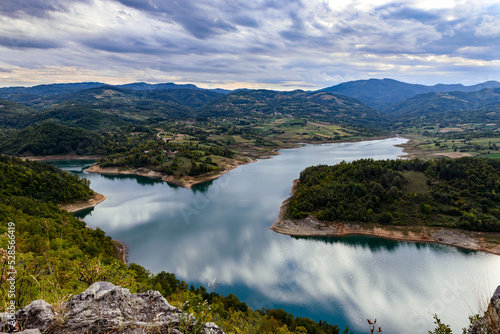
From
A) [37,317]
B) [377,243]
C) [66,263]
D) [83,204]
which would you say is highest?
[37,317]

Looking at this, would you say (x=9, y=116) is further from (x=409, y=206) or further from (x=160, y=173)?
(x=409, y=206)

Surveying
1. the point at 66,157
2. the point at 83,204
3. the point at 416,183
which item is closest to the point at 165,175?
the point at 83,204

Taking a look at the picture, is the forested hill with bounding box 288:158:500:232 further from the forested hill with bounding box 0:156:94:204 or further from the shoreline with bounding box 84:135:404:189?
the forested hill with bounding box 0:156:94:204

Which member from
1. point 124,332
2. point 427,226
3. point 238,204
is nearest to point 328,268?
point 427,226

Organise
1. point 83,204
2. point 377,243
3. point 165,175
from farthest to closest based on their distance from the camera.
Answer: point 165,175, point 83,204, point 377,243

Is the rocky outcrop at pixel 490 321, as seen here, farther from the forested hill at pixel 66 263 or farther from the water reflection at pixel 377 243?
the water reflection at pixel 377 243

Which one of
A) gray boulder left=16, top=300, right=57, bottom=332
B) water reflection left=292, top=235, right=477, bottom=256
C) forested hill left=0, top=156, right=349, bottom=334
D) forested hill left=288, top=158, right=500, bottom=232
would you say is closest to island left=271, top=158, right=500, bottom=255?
forested hill left=288, top=158, right=500, bottom=232

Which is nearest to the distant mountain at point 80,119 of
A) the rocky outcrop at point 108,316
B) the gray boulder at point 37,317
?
the rocky outcrop at point 108,316
